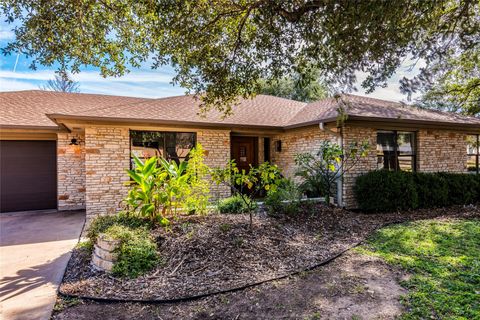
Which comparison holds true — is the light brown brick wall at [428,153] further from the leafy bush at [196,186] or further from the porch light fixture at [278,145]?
the leafy bush at [196,186]

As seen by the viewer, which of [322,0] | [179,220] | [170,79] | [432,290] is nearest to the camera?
[432,290]

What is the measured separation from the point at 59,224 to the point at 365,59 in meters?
8.08

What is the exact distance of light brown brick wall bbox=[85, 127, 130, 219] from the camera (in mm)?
7645

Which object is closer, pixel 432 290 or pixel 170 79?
pixel 432 290

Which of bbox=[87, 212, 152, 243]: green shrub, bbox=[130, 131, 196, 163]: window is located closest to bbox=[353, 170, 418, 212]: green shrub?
bbox=[130, 131, 196, 163]: window

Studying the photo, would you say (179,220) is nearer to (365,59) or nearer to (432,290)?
(432,290)

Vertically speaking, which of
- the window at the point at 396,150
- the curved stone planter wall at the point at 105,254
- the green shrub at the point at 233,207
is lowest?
the curved stone planter wall at the point at 105,254

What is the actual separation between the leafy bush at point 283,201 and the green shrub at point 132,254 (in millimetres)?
2900

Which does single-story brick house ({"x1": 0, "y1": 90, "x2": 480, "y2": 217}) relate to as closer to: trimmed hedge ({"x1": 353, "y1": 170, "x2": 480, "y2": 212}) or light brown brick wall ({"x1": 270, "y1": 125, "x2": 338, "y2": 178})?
light brown brick wall ({"x1": 270, "y1": 125, "x2": 338, "y2": 178})

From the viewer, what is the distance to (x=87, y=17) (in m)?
5.01

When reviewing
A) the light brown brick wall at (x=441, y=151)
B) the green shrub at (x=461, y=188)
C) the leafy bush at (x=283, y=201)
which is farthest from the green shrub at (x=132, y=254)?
the light brown brick wall at (x=441, y=151)

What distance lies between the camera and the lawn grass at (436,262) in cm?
296

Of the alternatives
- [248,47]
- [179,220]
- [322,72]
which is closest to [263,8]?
[248,47]

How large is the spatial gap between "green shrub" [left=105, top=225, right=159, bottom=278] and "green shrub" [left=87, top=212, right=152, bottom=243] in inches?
17.8
